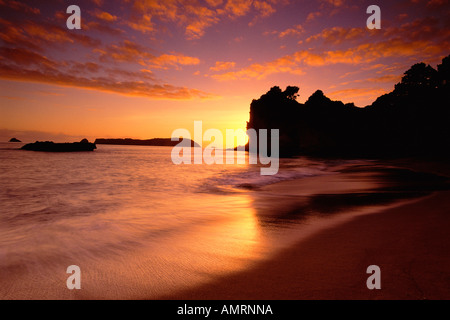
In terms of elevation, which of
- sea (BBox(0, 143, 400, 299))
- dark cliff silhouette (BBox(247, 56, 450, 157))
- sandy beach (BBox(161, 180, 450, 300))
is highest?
dark cliff silhouette (BBox(247, 56, 450, 157))

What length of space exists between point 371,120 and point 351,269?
203ft

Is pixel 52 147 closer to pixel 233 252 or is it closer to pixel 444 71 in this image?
pixel 233 252

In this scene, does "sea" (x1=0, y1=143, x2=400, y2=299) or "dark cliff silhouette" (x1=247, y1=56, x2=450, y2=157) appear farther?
"dark cliff silhouette" (x1=247, y1=56, x2=450, y2=157)

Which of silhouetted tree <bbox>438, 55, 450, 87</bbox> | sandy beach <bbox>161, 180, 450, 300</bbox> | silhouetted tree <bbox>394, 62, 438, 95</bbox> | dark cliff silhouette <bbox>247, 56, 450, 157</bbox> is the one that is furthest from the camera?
silhouetted tree <bbox>394, 62, 438, 95</bbox>

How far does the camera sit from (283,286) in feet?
7.00

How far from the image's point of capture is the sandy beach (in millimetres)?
1984

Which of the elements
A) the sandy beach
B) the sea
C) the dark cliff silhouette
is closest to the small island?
the sea

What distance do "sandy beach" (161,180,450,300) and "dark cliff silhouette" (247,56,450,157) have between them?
3477 centimetres

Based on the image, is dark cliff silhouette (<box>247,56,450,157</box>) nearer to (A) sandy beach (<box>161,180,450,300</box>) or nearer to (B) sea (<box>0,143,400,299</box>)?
(A) sandy beach (<box>161,180,450,300</box>)

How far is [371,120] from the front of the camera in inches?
2026

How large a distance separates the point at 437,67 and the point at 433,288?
41638 mm

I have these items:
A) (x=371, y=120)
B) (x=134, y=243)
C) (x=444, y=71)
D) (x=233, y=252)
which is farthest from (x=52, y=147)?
(x=371, y=120)
